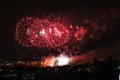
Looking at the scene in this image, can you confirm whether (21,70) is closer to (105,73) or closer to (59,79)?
(59,79)

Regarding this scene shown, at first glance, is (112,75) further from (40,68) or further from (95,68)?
A: (40,68)

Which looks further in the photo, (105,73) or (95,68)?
(95,68)

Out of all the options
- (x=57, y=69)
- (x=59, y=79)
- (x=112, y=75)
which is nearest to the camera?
(x=112, y=75)

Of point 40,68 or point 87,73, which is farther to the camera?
point 40,68

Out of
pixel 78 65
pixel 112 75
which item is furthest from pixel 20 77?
pixel 112 75

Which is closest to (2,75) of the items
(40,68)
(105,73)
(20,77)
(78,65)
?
(20,77)

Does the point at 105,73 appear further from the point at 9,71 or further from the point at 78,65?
the point at 9,71

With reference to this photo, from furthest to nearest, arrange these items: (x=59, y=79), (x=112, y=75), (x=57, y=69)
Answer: (x=57, y=69), (x=59, y=79), (x=112, y=75)
